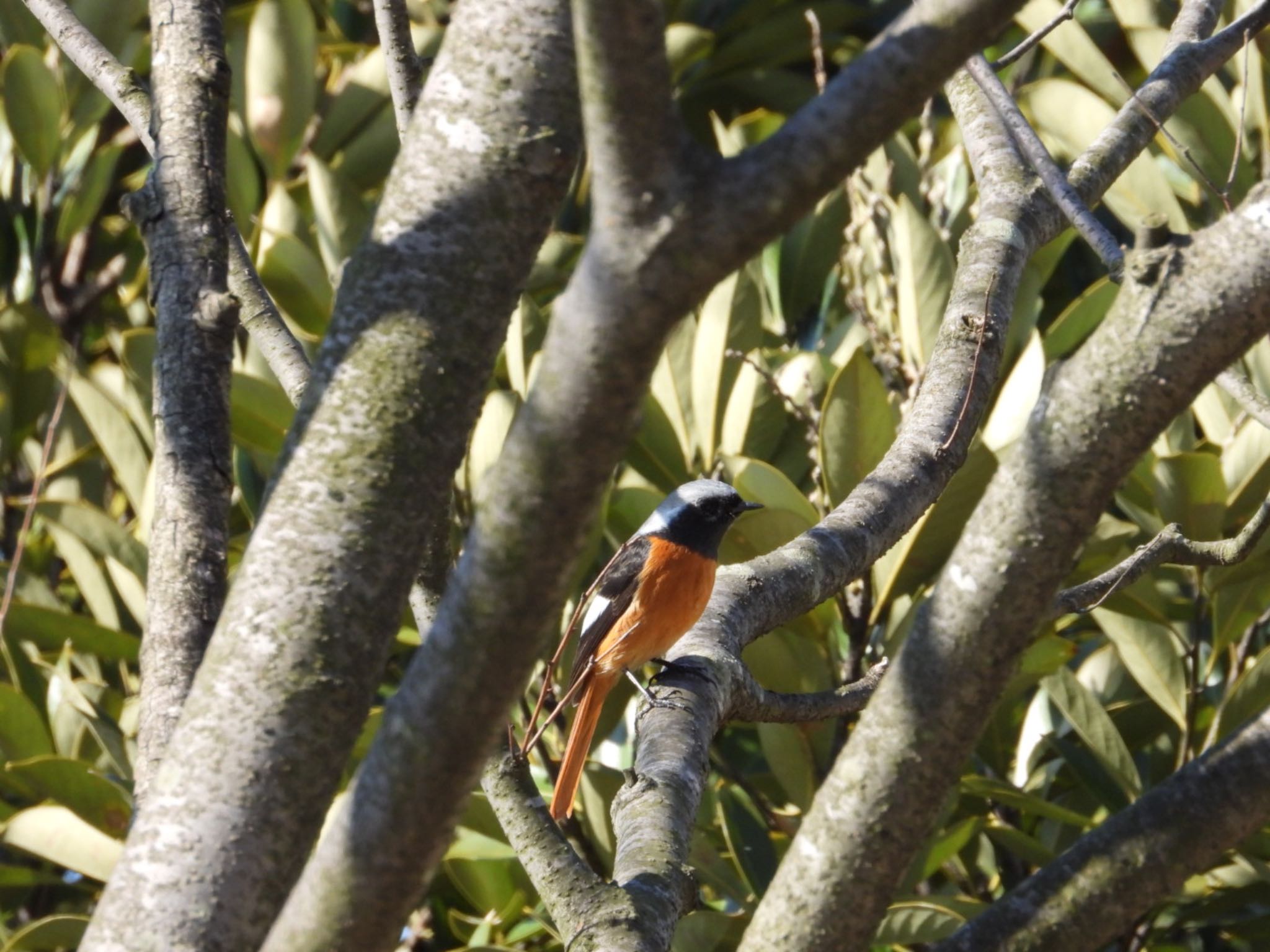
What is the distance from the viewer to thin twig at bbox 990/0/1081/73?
2.28 metres

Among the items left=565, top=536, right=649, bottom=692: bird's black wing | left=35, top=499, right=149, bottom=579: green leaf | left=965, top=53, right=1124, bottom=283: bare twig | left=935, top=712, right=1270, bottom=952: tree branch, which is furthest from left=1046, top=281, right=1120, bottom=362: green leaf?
left=935, top=712, right=1270, bottom=952: tree branch

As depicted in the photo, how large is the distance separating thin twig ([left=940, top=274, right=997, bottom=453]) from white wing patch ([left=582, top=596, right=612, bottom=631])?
1.36 metres

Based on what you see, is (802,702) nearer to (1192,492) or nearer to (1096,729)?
(1096,729)

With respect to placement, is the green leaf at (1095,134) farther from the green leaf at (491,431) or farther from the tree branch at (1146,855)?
the tree branch at (1146,855)

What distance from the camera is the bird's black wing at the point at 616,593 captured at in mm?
3424

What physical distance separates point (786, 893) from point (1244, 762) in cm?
35

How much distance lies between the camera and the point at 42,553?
4.39 m

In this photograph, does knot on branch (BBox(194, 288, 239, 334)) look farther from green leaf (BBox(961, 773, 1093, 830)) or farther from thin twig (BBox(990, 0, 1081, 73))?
green leaf (BBox(961, 773, 1093, 830))

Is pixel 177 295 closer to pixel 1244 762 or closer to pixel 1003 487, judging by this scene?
pixel 1003 487

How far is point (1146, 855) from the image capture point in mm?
990

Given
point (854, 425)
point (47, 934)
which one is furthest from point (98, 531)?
point (854, 425)

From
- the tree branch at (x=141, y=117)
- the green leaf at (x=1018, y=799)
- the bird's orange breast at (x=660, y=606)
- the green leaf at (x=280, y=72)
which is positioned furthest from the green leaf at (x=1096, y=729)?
the green leaf at (x=280, y=72)

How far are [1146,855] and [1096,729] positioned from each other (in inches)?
78.6

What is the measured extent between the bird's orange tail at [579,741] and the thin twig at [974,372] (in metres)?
1.10
